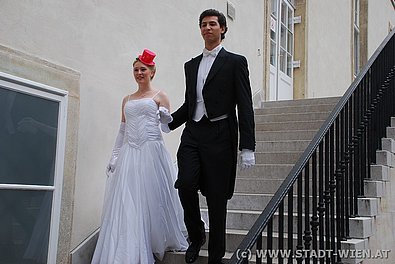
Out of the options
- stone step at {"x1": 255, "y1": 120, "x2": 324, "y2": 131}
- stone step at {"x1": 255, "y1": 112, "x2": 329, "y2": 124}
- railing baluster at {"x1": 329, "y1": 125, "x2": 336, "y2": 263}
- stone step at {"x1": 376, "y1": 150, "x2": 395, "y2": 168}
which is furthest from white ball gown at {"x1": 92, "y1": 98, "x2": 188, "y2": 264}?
stone step at {"x1": 255, "y1": 112, "x2": 329, "y2": 124}

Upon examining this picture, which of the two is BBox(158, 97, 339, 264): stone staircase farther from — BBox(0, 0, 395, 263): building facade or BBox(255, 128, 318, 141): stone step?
BBox(0, 0, 395, 263): building facade

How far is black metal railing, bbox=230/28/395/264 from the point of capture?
2.46 metres

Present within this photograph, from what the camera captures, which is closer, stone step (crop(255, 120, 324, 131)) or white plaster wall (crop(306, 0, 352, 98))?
stone step (crop(255, 120, 324, 131))

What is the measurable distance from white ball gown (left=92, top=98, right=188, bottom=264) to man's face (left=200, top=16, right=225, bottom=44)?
696 millimetres

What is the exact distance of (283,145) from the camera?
488 cm

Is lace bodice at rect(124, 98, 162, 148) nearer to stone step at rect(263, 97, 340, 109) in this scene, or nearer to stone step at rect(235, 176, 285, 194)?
stone step at rect(235, 176, 285, 194)

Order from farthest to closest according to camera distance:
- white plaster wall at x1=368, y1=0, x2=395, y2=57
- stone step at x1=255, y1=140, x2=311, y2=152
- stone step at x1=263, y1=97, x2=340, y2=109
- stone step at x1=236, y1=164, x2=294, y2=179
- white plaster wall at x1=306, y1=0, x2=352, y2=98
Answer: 1. white plaster wall at x1=368, y1=0, x2=395, y2=57
2. white plaster wall at x1=306, y1=0, x2=352, y2=98
3. stone step at x1=263, y1=97, x2=340, y2=109
4. stone step at x1=255, y1=140, x2=311, y2=152
5. stone step at x1=236, y1=164, x2=294, y2=179

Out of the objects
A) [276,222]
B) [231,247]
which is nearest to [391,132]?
[276,222]

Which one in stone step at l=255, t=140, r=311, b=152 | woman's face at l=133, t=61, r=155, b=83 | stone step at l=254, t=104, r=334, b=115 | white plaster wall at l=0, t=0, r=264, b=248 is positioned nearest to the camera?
white plaster wall at l=0, t=0, r=264, b=248

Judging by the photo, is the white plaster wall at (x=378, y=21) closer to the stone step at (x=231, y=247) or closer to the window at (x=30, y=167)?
the stone step at (x=231, y=247)

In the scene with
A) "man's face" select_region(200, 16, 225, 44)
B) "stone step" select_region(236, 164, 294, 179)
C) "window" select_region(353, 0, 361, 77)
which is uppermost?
"window" select_region(353, 0, 361, 77)

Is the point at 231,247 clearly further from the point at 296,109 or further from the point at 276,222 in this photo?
the point at 296,109

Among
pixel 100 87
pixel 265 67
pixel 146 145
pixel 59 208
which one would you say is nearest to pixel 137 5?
pixel 100 87

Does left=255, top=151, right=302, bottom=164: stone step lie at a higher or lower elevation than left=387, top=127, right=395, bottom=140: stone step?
lower
